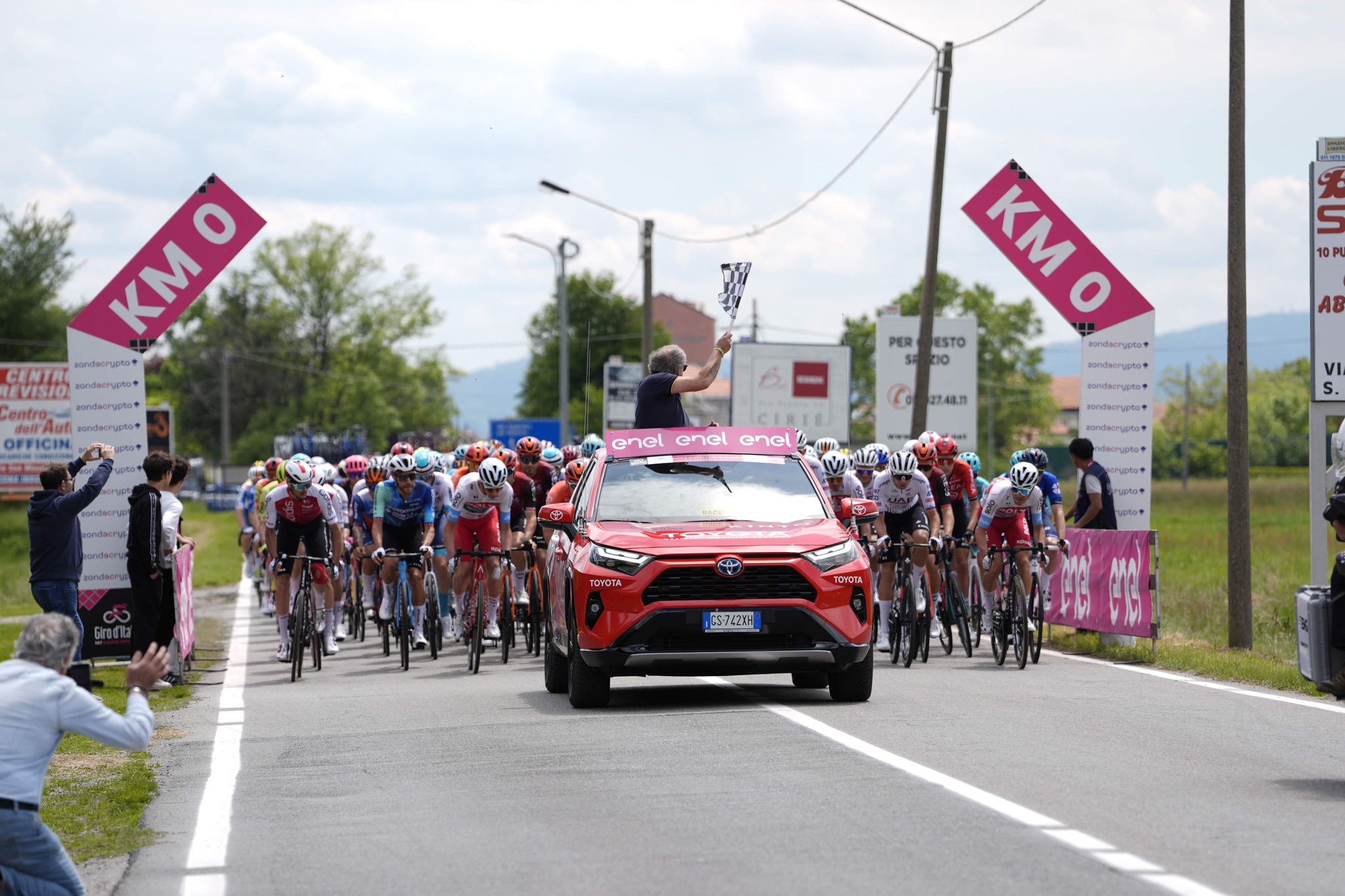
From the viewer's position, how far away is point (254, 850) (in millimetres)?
8055

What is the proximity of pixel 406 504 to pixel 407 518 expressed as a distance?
0.46 ft

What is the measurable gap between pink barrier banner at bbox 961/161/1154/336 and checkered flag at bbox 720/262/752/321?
15.0 ft

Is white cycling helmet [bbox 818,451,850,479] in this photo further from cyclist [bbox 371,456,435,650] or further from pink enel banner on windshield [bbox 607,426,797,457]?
cyclist [bbox 371,456,435,650]

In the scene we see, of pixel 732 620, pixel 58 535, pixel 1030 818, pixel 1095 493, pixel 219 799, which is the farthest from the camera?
pixel 1095 493

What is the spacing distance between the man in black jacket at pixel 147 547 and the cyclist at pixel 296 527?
168cm

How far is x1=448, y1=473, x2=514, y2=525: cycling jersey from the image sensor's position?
18.1 m

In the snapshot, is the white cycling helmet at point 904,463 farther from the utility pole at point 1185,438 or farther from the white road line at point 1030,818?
the utility pole at point 1185,438

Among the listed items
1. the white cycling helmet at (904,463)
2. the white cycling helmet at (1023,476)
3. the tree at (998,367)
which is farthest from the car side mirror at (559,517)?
the tree at (998,367)

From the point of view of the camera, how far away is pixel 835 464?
17500 millimetres

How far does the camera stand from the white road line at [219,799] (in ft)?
24.6

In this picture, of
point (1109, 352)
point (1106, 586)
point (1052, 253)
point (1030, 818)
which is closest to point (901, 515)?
point (1106, 586)

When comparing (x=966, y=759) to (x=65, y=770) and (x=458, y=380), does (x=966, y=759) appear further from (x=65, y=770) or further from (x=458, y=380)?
(x=458, y=380)

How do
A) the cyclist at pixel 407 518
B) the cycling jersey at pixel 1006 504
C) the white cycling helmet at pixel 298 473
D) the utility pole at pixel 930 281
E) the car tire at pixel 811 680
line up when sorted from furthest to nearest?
the utility pole at pixel 930 281
the cyclist at pixel 407 518
the white cycling helmet at pixel 298 473
the cycling jersey at pixel 1006 504
the car tire at pixel 811 680

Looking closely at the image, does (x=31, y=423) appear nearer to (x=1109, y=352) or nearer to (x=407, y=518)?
(x=407, y=518)
